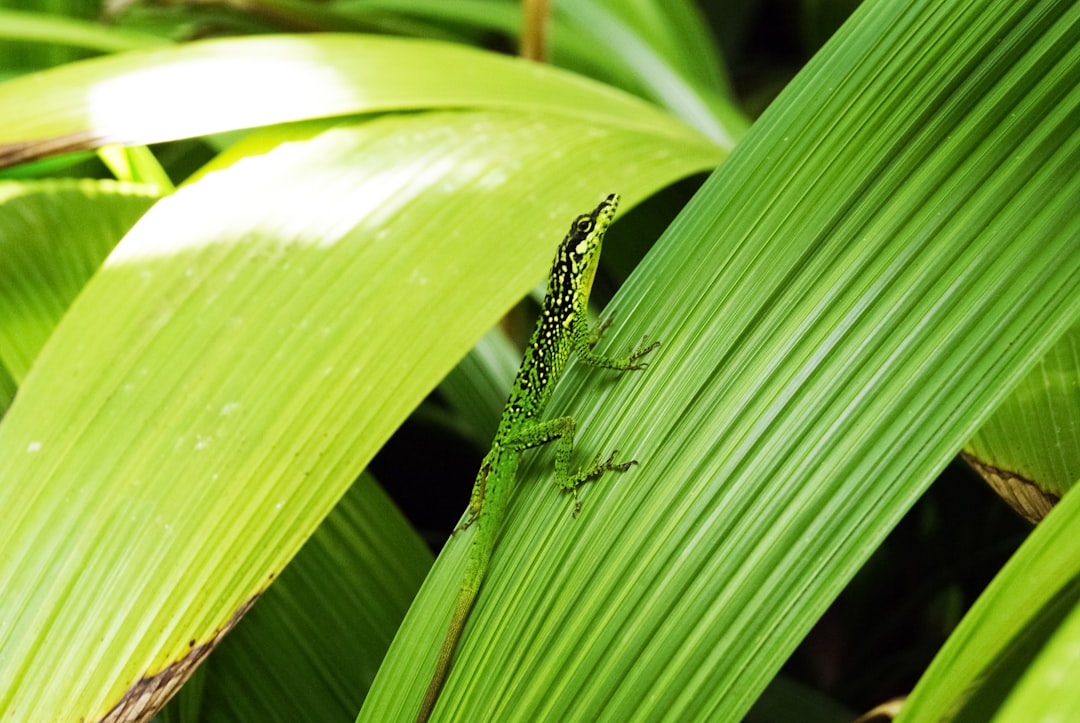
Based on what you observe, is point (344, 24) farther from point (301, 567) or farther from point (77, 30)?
point (301, 567)

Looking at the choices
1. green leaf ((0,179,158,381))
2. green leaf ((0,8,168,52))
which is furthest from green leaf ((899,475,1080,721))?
green leaf ((0,8,168,52))

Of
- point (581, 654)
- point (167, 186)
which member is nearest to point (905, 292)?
point (581, 654)

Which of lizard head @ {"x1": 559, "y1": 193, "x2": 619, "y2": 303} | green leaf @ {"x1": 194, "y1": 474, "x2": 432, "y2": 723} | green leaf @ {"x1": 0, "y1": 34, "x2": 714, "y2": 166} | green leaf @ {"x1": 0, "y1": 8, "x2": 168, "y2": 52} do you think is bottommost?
green leaf @ {"x1": 194, "y1": 474, "x2": 432, "y2": 723}

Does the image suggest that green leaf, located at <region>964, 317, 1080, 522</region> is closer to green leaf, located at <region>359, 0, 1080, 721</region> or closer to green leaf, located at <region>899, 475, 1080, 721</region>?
green leaf, located at <region>359, 0, 1080, 721</region>

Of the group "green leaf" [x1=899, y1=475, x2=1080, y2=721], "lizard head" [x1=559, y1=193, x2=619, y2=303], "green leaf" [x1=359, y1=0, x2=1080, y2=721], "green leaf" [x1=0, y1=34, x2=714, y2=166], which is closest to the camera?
"green leaf" [x1=899, y1=475, x2=1080, y2=721]

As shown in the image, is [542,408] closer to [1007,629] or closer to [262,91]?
[262,91]

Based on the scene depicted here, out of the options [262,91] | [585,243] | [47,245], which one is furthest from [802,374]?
[47,245]
